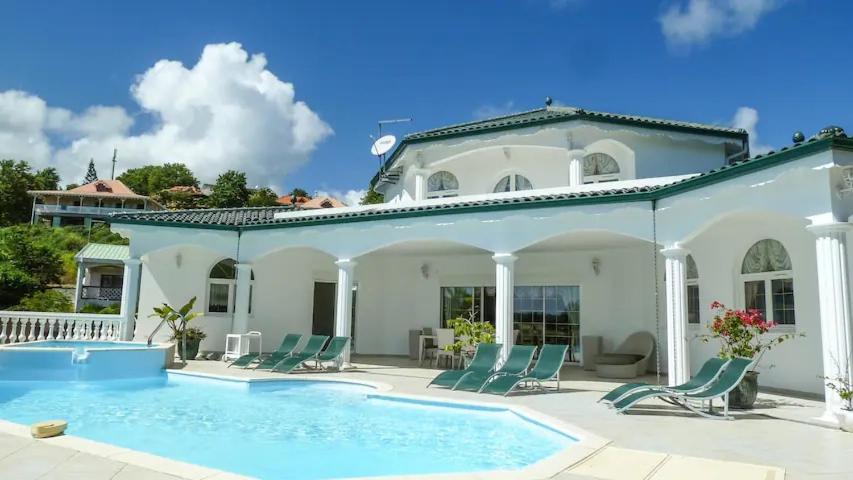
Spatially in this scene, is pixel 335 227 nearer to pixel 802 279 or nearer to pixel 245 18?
pixel 245 18

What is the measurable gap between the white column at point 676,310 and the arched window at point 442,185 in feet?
28.9

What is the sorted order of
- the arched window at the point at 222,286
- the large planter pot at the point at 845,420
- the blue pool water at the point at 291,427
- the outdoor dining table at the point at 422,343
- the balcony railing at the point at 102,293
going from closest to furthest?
1. the blue pool water at the point at 291,427
2. the large planter pot at the point at 845,420
3. the outdoor dining table at the point at 422,343
4. the arched window at the point at 222,286
5. the balcony railing at the point at 102,293

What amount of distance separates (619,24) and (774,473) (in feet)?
48.1

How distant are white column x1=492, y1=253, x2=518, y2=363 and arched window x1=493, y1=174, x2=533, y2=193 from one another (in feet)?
16.8

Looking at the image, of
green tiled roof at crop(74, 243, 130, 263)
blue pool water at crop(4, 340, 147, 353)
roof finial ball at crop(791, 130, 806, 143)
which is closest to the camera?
roof finial ball at crop(791, 130, 806, 143)

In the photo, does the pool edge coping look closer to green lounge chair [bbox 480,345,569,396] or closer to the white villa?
green lounge chair [bbox 480,345,569,396]

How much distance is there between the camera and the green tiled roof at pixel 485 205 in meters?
8.69

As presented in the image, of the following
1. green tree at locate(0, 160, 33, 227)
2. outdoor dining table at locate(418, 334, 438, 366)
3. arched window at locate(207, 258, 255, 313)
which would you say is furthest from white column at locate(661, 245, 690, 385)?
green tree at locate(0, 160, 33, 227)

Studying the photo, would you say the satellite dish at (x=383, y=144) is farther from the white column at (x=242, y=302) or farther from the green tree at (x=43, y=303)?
the green tree at (x=43, y=303)

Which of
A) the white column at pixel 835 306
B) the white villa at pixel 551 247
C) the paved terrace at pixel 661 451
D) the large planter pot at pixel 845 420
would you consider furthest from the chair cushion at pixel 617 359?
the large planter pot at pixel 845 420

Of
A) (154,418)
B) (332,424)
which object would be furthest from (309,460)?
(154,418)

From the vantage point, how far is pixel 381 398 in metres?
11.4

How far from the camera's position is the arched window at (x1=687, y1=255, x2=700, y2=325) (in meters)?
14.1

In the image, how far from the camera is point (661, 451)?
6.57m
